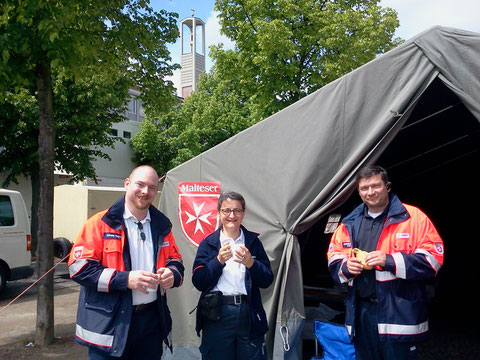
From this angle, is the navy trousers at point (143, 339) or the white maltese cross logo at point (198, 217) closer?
the navy trousers at point (143, 339)

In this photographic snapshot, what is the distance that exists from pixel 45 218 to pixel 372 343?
399cm

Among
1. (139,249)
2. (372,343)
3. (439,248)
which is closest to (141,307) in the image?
(139,249)

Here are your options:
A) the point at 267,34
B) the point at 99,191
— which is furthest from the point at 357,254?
the point at 99,191

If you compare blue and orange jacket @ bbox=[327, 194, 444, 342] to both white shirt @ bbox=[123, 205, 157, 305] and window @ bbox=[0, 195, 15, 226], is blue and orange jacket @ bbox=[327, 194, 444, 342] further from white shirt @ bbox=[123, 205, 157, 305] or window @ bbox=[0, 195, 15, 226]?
window @ bbox=[0, 195, 15, 226]

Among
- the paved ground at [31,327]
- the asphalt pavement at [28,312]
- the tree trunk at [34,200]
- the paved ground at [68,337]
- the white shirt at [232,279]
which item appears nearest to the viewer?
the white shirt at [232,279]

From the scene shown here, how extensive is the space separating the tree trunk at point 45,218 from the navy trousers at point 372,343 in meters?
3.79

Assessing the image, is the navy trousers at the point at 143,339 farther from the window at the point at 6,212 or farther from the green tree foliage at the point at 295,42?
the green tree foliage at the point at 295,42

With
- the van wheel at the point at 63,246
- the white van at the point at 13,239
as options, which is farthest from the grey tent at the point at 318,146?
the van wheel at the point at 63,246

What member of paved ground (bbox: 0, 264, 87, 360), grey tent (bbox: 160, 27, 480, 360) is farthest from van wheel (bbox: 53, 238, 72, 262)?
grey tent (bbox: 160, 27, 480, 360)

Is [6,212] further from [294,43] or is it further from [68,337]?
[294,43]

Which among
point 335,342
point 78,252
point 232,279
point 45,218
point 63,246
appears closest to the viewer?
point 78,252

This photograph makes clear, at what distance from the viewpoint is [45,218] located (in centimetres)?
504

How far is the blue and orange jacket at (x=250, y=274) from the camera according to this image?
9.43 feet

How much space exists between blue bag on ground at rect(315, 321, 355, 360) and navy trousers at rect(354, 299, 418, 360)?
0.71 meters
